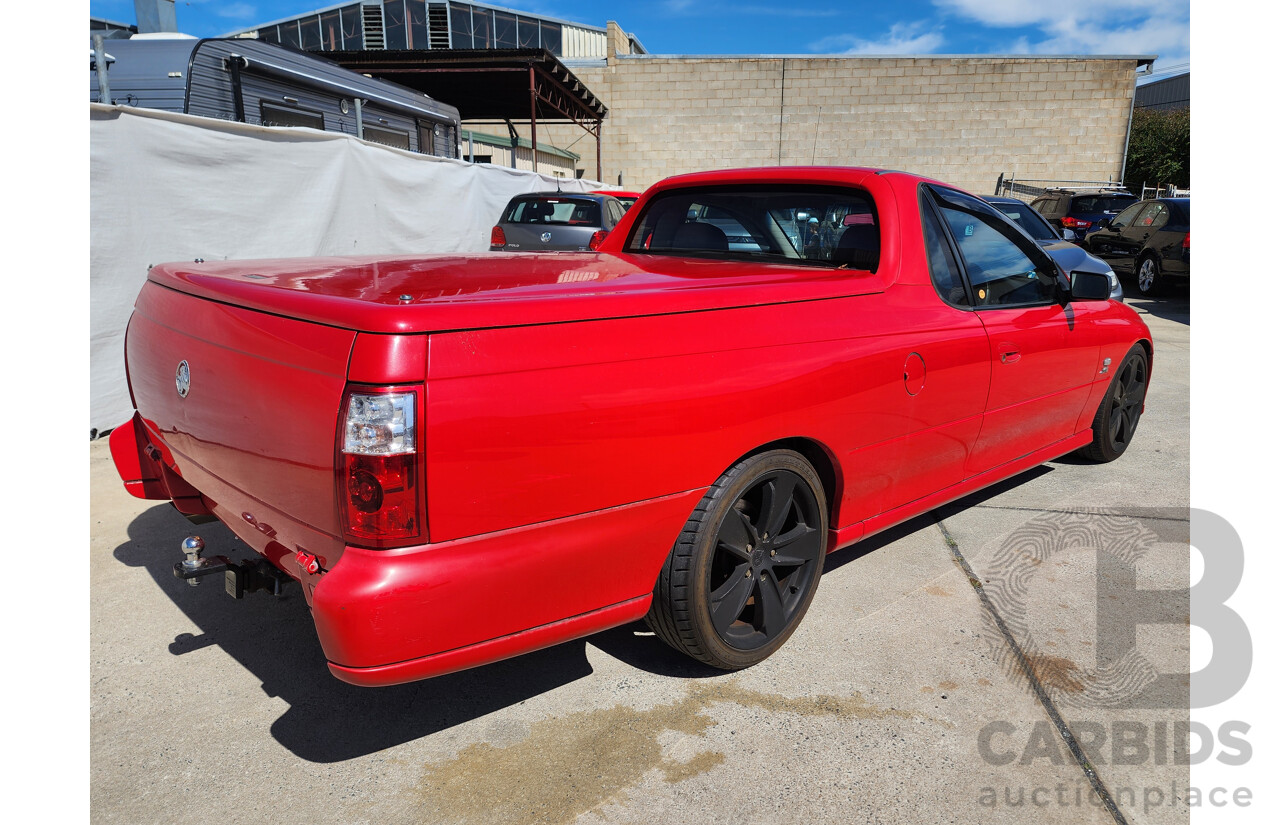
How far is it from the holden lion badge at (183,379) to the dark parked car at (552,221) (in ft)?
26.6

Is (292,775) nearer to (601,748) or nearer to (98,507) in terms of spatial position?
(601,748)

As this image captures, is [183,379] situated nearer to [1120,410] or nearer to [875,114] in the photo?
[1120,410]

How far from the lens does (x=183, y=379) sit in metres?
2.35

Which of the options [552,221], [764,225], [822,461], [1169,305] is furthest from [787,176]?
[1169,305]

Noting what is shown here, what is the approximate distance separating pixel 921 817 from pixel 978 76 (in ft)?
102

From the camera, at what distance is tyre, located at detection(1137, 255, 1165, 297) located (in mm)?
13492

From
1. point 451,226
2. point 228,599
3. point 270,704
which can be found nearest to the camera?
point 270,704

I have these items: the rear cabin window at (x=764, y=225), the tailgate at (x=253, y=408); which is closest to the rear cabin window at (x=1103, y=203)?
the rear cabin window at (x=764, y=225)

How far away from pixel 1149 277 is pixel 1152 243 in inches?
22.8

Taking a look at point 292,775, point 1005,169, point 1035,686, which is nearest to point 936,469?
point 1035,686

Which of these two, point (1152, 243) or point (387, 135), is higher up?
point (387, 135)

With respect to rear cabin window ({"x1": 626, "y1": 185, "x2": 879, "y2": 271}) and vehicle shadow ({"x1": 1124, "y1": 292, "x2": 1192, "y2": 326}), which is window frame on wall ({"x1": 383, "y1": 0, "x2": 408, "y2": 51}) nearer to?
vehicle shadow ({"x1": 1124, "y1": 292, "x2": 1192, "y2": 326})

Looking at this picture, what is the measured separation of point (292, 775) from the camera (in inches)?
86.8

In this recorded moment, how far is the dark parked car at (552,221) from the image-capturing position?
10.4m
